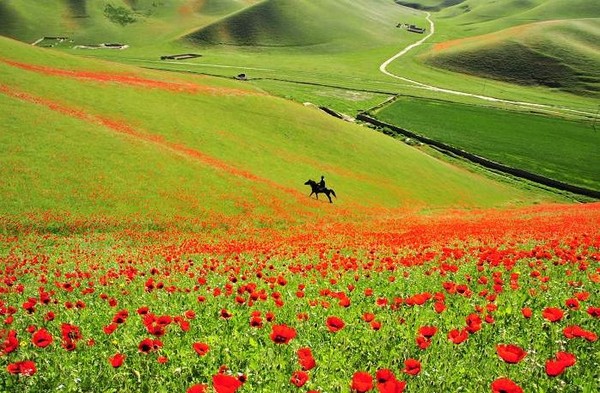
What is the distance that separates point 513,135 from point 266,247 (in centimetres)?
9176

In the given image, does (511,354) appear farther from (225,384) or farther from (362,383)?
(225,384)

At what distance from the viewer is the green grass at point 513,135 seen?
3031 inches

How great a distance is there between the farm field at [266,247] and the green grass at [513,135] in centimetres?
80

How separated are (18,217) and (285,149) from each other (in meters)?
31.2

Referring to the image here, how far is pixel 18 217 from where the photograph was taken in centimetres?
2689

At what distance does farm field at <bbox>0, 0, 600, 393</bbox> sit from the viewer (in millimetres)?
6516

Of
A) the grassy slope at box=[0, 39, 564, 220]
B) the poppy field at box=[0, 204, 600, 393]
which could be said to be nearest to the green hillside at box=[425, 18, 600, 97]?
the grassy slope at box=[0, 39, 564, 220]

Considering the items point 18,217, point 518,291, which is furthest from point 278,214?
point 518,291

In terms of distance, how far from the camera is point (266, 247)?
20281 mm

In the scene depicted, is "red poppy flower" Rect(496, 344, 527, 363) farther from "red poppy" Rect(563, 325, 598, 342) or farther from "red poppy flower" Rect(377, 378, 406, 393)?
"red poppy flower" Rect(377, 378, 406, 393)

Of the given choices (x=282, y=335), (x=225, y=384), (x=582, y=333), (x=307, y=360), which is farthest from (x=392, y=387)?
(x=582, y=333)

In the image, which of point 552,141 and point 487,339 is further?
point 552,141

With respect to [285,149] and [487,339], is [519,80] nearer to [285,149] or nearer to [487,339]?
[285,149]

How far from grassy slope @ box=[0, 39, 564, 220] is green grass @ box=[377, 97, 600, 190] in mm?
15605
